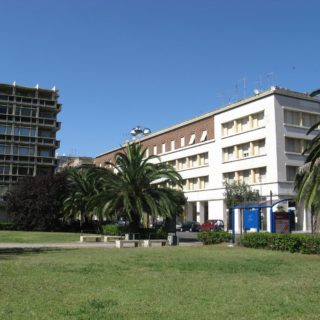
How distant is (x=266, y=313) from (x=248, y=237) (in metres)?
19.6

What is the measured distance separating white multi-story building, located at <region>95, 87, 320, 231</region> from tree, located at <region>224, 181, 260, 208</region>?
57.1 inches

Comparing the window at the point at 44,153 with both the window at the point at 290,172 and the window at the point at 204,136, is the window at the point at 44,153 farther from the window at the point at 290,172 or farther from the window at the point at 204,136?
the window at the point at 290,172

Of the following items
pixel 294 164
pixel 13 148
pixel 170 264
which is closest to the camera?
pixel 170 264

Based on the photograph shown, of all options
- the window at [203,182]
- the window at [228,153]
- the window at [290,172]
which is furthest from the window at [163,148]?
the window at [290,172]

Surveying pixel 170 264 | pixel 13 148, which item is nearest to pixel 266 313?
pixel 170 264

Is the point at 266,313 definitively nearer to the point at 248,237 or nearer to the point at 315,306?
the point at 315,306

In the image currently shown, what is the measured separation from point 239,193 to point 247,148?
270 inches

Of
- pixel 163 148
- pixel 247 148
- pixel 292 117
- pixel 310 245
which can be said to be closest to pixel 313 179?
pixel 310 245

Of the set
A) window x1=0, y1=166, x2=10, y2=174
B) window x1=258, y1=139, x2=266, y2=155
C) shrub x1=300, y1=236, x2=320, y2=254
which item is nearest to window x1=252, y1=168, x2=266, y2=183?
window x1=258, y1=139, x2=266, y2=155

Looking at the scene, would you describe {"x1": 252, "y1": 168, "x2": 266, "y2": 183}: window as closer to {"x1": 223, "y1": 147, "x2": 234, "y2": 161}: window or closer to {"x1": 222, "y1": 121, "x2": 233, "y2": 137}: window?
{"x1": 223, "y1": 147, "x2": 234, "y2": 161}: window

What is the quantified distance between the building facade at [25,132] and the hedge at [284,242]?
78.1 meters

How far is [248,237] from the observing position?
27.9 meters

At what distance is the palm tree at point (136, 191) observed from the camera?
119 feet

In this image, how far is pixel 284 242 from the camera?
976 inches
